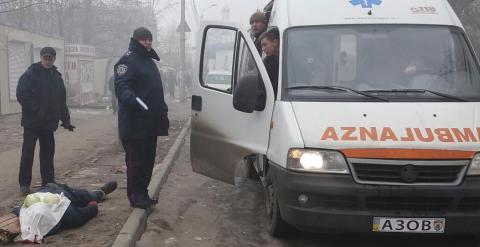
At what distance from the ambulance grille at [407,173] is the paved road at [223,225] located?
105 centimetres

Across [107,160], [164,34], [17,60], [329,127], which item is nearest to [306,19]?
[329,127]

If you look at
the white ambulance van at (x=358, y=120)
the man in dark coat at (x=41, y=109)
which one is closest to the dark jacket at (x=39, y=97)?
the man in dark coat at (x=41, y=109)

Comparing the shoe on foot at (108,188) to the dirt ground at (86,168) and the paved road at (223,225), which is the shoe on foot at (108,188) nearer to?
Answer: the dirt ground at (86,168)

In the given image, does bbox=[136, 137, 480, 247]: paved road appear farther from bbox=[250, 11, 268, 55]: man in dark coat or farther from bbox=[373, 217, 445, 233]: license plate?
bbox=[250, 11, 268, 55]: man in dark coat

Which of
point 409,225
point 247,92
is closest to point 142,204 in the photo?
point 247,92

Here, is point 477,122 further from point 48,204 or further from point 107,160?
point 107,160

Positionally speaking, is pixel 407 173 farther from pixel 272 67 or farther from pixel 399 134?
pixel 272 67

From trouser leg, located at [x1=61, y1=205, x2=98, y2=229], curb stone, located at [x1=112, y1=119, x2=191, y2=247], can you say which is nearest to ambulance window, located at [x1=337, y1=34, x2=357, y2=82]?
curb stone, located at [x1=112, y1=119, x2=191, y2=247]

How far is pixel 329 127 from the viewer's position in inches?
181

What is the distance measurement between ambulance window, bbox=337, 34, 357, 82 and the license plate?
4.49 ft

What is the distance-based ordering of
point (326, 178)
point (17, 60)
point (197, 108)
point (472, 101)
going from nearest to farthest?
point (326, 178), point (472, 101), point (197, 108), point (17, 60)

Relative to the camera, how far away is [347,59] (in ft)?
17.5

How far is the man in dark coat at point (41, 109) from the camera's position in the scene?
688cm

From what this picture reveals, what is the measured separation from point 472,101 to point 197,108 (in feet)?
9.96
